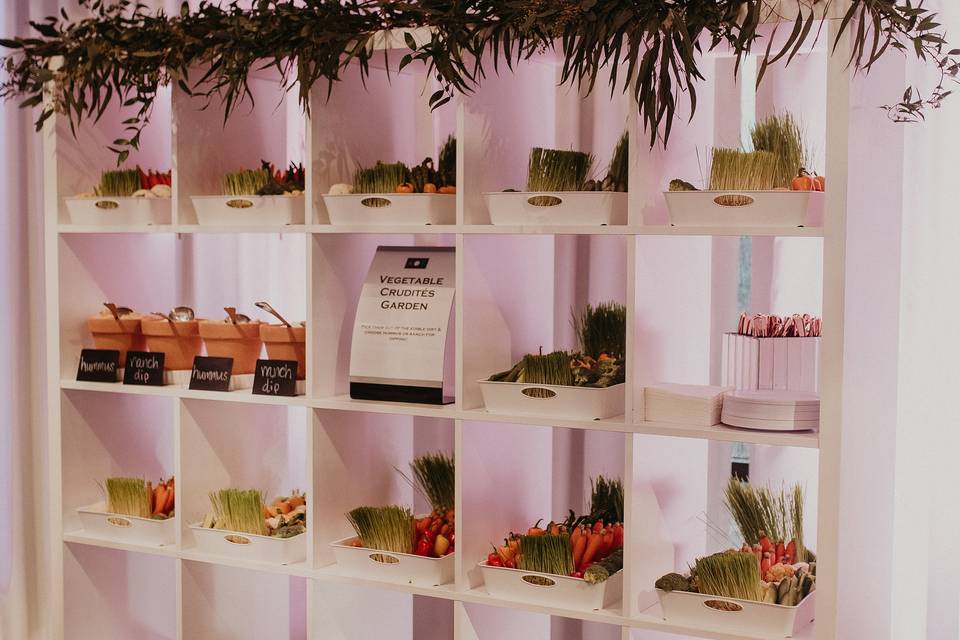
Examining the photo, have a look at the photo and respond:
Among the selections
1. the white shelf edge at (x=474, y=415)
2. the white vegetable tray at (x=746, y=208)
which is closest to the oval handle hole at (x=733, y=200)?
the white vegetable tray at (x=746, y=208)

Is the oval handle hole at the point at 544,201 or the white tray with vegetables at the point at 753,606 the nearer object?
the white tray with vegetables at the point at 753,606

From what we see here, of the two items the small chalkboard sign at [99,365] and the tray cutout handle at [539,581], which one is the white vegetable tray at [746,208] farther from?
the small chalkboard sign at [99,365]

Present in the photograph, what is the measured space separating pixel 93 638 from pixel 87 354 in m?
0.77

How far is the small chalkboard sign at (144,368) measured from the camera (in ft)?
9.00

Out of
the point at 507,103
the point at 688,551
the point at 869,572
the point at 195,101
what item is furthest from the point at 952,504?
the point at 195,101

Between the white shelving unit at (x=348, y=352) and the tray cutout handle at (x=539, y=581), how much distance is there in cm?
5

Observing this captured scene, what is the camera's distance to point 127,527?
278 centimetres

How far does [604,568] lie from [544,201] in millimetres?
755

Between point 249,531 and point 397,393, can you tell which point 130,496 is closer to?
point 249,531

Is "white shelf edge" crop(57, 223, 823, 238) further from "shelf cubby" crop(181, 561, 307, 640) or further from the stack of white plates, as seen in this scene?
"shelf cubby" crop(181, 561, 307, 640)

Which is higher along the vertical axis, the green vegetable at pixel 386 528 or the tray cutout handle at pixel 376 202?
the tray cutout handle at pixel 376 202

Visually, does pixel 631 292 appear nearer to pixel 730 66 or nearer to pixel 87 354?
pixel 730 66

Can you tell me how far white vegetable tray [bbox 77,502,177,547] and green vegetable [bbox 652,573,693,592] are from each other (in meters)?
1.22

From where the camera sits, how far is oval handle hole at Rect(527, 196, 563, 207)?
7.36 ft
